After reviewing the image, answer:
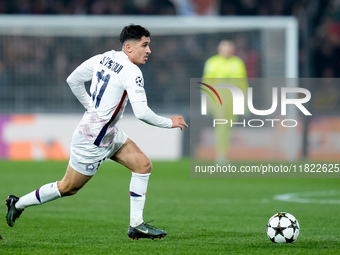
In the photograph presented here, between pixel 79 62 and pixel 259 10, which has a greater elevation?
pixel 259 10

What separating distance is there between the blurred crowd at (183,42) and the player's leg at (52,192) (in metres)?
11.9

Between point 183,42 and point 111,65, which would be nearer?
point 111,65

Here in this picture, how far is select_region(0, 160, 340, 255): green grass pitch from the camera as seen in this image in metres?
6.74

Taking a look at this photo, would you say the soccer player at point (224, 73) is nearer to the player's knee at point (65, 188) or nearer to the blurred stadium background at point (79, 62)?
the blurred stadium background at point (79, 62)

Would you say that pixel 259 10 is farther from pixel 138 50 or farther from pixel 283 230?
pixel 283 230

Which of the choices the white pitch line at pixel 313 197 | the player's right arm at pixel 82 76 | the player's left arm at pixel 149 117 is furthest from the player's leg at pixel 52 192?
the white pitch line at pixel 313 197

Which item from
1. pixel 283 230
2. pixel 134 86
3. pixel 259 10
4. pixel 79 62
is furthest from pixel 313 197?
pixel 259 10

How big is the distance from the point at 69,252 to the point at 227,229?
225cm

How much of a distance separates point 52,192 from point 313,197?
17.9ft

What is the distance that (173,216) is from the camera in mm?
9344

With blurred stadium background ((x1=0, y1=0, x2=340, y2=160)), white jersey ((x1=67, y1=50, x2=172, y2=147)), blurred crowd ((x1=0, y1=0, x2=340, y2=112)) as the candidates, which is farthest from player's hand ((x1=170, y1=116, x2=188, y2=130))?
blurred crowd ((x1=0, y1=0, x2=340, y2=112))

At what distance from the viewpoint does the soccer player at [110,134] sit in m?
7.09

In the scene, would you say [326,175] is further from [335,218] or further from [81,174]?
[81,174]

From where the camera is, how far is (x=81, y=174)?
7.20m
